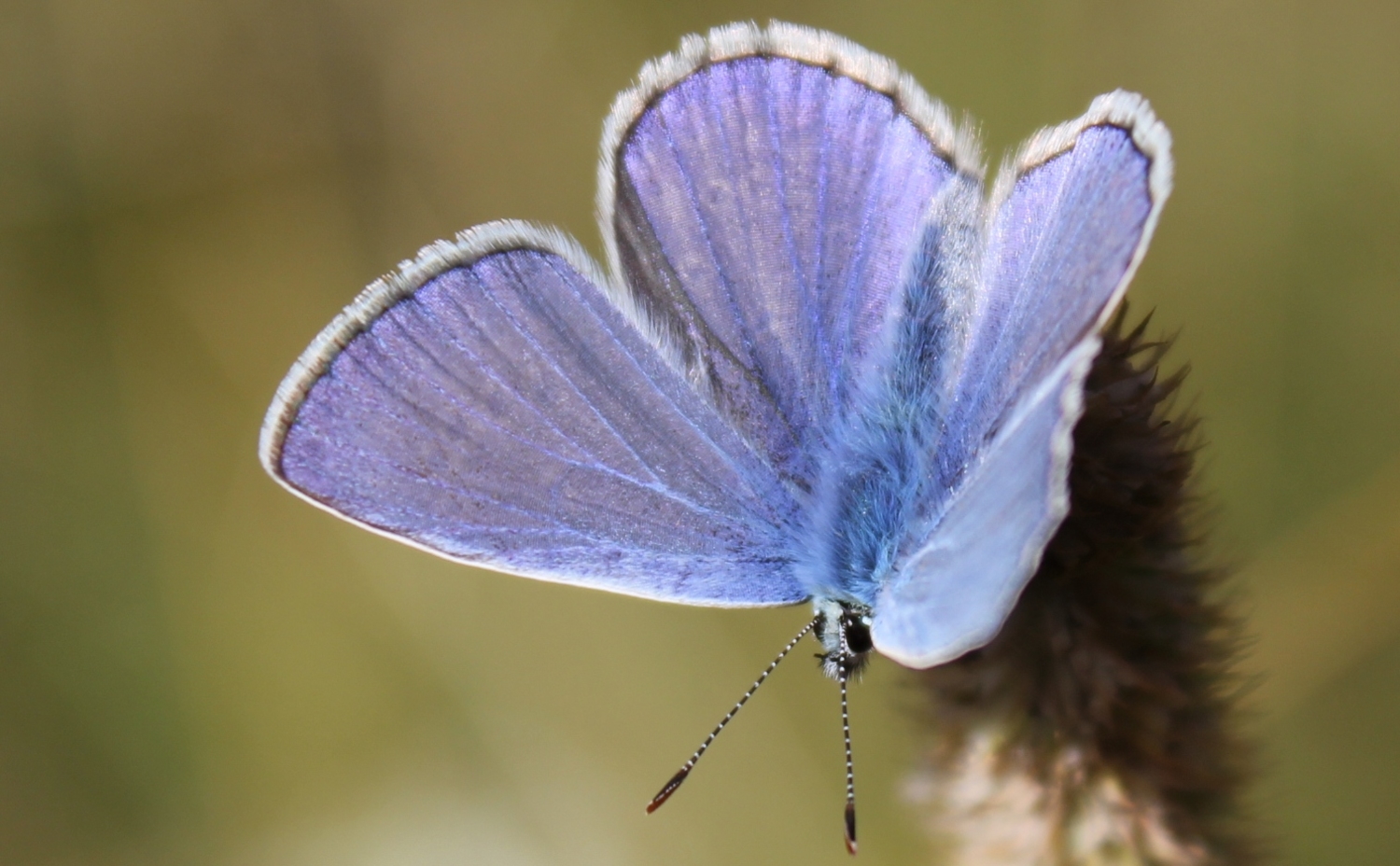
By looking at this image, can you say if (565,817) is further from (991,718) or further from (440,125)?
(440,125)

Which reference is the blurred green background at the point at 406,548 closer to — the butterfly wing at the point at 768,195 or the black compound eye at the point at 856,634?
the black compound eye at the point at 856,634

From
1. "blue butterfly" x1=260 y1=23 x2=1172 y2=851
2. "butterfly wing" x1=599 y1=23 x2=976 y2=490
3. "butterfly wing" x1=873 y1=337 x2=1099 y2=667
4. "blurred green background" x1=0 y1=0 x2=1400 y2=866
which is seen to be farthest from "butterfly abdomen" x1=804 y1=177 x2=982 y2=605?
"blurred green background" x1=0 y1=0 x2=1400 y2=866

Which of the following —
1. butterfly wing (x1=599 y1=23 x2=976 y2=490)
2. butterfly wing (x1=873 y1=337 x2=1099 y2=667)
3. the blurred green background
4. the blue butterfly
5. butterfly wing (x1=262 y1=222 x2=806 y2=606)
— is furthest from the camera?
the blurred green background

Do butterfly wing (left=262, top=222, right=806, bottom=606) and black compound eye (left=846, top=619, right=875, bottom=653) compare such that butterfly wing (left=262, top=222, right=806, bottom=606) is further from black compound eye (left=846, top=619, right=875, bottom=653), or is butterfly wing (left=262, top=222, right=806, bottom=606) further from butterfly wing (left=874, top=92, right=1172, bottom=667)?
butterfly wing (left=874, top=92, right=1172, bottom=667)

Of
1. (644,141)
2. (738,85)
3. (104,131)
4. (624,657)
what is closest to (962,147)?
(738,85)

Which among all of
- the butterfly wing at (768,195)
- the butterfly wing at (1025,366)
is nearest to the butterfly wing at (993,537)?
the butterfly wing at (1025,366)

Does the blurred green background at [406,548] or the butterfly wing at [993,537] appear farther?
the blurred green background at [406,548]

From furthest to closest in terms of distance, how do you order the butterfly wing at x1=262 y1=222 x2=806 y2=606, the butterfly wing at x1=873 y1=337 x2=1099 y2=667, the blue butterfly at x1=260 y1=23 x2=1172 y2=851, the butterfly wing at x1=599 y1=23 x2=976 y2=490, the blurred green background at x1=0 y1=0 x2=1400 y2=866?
1. the blurred green background at x1=0 y1=0 x2=1400 y2=866
2. the butterfly wing at x1=599 y1=23 x2=976 y2=490
3. the butterfly wing at x1=262 y1=222 x2=806 y2=606
4. the blue butterfly at x1=260 y1=23 x2=1172 y2=851
5. the butterfly wing at x1=873 y1=337 x2=1099 y2=667
